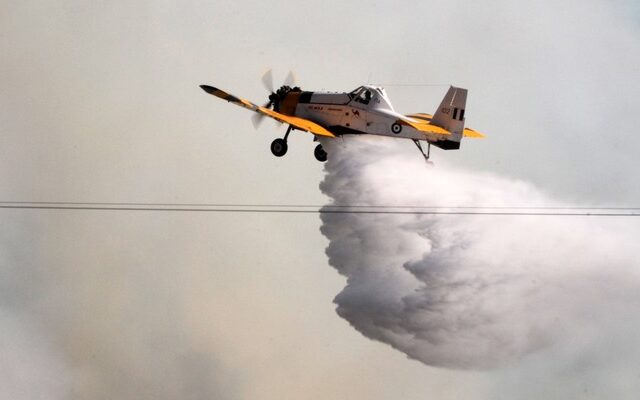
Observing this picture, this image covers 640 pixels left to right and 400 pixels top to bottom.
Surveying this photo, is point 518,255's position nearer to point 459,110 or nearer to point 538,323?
point 538,323

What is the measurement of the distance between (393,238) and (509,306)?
20.4 ft

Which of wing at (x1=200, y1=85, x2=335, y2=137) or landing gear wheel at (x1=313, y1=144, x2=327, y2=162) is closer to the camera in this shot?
wing at (x1=200, y1=85, x2=335, y2=137)

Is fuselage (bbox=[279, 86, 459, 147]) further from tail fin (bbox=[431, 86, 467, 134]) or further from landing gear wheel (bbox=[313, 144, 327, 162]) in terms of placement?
landing gear wheel (bbox=[313, 144, 327, 162])

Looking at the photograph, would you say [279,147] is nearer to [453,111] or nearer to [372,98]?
[372,98]

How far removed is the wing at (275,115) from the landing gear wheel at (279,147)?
942mm

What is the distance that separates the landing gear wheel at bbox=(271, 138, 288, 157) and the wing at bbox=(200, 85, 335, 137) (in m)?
0.94

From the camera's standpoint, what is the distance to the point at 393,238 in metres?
72.7

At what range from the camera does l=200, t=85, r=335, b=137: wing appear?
66375mm

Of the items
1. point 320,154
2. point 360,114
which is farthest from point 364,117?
point 320,154

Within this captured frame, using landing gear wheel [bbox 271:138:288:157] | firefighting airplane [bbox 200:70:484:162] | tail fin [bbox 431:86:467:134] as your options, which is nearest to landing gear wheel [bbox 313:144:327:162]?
firefighting airplane [bbox 200:70:484:162]

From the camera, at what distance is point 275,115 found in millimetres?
67688

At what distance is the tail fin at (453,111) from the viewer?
6662cm

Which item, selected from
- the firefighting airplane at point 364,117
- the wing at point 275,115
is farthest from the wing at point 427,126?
the wing at point 275,115

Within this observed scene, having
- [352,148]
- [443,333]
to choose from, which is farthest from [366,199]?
[443,333]
